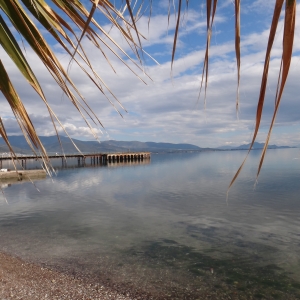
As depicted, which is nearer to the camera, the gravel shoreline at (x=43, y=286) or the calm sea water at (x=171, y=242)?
the gravel shoreline at (x=43, y=286)

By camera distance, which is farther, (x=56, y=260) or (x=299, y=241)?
(x=299, y=241)

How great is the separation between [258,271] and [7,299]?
8.66 m

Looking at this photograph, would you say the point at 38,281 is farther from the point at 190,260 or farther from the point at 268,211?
the point at 268,211

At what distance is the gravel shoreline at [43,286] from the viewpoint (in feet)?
28.7

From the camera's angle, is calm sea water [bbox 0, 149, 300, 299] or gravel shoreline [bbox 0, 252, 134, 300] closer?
gravel shoreline [bbox 0, 252, 134, 300]

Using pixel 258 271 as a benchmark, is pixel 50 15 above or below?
above

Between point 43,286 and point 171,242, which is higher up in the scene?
point 43,286

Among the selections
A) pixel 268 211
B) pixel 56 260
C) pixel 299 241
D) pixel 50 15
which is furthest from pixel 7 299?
pixel 268 211

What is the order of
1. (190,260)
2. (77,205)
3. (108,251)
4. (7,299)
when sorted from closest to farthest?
(7,299)
(190,260)
(108,251)
(77,205)

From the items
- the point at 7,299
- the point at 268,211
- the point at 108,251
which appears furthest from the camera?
the point at 268,211

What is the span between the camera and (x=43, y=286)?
9312 mm

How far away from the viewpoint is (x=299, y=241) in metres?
14.1

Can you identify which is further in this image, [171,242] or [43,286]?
[171,242]

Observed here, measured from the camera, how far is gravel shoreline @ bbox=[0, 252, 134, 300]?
8734 mm
